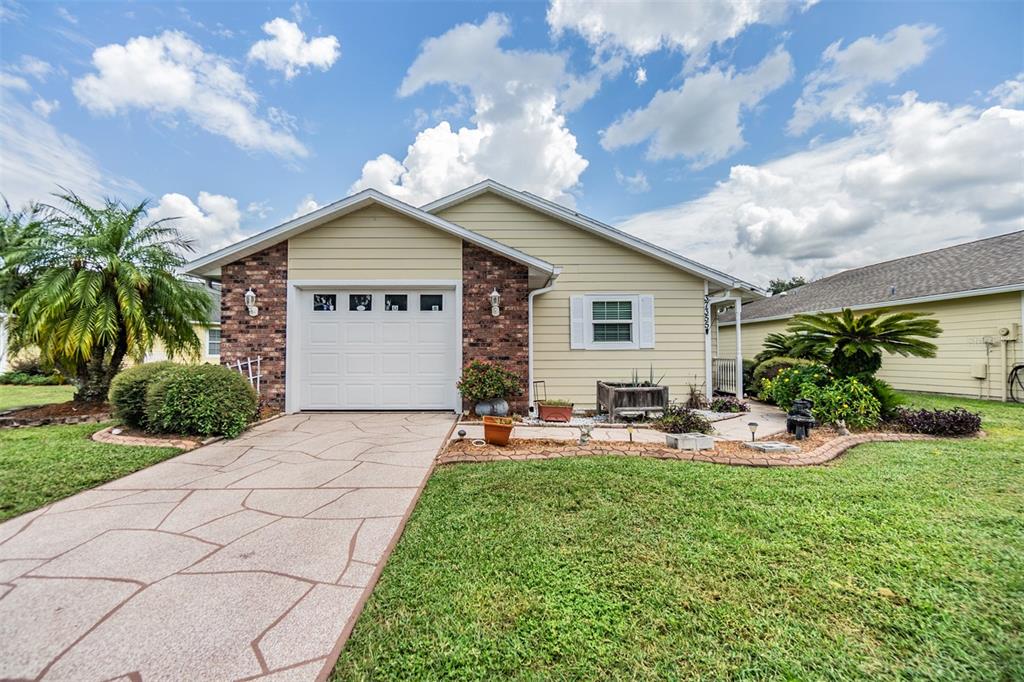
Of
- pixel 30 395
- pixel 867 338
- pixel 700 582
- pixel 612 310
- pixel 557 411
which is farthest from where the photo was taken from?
pixel 30 395

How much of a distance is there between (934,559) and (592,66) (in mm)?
12432

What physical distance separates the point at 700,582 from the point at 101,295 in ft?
33.7

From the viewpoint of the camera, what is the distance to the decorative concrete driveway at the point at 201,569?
1.76 metres

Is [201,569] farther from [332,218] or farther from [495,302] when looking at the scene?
[332,218]

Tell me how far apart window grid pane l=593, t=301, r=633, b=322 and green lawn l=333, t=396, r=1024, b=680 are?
5.15 meters

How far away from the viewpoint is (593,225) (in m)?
8.80

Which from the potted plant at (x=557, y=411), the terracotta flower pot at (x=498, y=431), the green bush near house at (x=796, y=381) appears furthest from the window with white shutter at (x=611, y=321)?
the terracotta flower pot at (x=498, y=431)

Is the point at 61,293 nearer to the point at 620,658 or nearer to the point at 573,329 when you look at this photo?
the point at 573,329

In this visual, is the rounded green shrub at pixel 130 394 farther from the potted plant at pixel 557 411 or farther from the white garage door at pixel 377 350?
the potted plant at pixel 557 411

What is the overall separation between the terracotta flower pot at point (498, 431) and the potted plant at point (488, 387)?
5.72 ft

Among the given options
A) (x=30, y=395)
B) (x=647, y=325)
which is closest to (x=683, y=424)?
(x=647, y=325)

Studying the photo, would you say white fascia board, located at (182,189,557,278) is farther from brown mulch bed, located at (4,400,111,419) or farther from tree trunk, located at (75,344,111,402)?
brown mulch bed, located at (4,400,111,419)

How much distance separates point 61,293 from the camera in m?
7.05

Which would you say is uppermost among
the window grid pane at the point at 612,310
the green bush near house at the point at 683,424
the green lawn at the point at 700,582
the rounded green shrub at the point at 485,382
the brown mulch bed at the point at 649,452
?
the window grid pane at the point at 612,310
